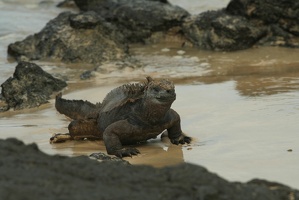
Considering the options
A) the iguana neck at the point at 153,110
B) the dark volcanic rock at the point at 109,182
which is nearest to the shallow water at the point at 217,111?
the iguana neck at the point at 153,110

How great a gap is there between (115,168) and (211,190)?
0.55 metres

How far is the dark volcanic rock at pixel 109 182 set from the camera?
2.98m

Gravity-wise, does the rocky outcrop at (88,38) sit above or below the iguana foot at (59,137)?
above

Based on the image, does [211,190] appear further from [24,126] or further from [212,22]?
[212,22]

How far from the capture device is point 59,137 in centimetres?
639

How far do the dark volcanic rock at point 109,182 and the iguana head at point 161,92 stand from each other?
2.46m

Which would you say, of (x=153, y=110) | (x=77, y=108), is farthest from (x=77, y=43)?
(x=153, y=110)

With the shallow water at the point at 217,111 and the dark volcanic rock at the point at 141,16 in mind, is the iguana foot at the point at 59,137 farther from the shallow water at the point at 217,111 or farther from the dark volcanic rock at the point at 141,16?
the dark volcanic rock at the point at 141,16

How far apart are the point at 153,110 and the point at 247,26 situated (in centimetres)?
643

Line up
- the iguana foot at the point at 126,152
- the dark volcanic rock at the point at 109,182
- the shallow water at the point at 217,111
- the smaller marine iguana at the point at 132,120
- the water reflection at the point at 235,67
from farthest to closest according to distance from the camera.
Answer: the water reflection at the point at 235,67 < the smaller marine iguana at the point at 132,120 < the iguana foot at the point at 126,152 < the shallow water at the point at 217,111 < the dark volcanic rock at the point at 109,182

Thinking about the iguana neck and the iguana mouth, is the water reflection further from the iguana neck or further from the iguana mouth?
the iguana mouth

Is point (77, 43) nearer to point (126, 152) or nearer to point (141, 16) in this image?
point (141, 16)

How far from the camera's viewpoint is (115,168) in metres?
3.35

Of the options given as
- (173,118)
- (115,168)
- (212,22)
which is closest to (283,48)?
(212,22)
